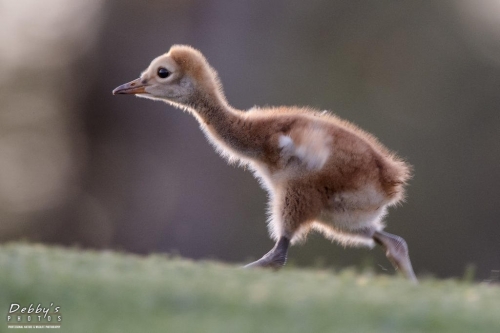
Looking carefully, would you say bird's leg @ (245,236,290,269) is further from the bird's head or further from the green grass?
the bird's head

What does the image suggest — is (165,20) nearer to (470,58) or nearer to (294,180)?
(470,58)

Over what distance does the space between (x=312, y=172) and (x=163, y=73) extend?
1.57 m

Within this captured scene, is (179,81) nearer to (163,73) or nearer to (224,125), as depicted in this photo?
(163,73)

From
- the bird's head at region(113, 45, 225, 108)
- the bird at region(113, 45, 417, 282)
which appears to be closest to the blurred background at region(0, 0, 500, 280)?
the bird's head at region(113, 45, 225, 108)

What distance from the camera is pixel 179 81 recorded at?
26.0 ft

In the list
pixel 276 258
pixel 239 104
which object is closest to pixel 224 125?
pixel 276 258

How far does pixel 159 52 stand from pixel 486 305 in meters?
14.6

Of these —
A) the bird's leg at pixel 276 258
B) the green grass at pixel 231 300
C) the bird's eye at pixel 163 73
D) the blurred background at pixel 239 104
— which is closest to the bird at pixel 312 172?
the bird's leg at pixel 276 258

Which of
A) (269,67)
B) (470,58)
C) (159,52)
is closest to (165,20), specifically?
(159,52)

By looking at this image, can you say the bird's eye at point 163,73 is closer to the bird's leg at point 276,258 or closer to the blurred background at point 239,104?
the bird's leg at point 276,258

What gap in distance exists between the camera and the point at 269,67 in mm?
19891

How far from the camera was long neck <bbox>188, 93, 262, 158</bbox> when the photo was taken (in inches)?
293

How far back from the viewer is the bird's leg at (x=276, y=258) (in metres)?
6.89

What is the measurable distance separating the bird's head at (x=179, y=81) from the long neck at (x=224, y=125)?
0.02m
